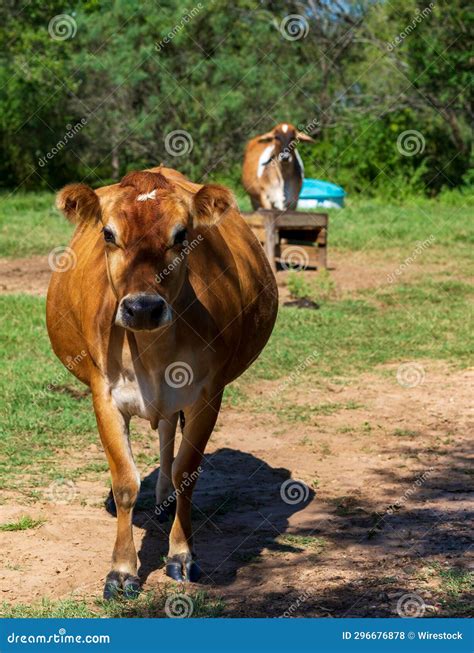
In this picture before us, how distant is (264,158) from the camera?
1669 centimetres

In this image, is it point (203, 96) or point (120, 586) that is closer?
point (120, 586)

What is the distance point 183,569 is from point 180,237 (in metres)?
1.45

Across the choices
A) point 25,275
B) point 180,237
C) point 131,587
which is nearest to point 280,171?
point 25,275

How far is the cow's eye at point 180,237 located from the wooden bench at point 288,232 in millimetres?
8559

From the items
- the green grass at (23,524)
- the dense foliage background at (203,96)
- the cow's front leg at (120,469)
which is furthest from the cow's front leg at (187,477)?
the dense foliage background at (203,96)

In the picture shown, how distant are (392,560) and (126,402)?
1352mm

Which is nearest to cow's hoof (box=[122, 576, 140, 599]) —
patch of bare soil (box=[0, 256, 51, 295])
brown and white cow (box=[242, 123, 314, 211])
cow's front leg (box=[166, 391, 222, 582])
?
cow's front leg (box=[166, 391, 222, 582])

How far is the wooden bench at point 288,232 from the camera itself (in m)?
13.2

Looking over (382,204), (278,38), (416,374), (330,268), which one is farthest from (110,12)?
(416,374)

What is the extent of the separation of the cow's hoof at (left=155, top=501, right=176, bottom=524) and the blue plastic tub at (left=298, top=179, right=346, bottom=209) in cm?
1431

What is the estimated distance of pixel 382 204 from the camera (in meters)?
20.9

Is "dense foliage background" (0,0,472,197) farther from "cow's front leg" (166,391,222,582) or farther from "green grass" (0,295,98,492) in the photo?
"cow's front leg" (166,391,222,582)

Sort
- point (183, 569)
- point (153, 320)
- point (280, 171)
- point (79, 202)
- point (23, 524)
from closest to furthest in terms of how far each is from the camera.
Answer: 1. point (153, 320)
2. point (79, 202)
3. point (183, 569)
4. point (23, 524)
5. point (280, 171)

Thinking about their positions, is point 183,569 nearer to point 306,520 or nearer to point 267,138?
point 306,520
